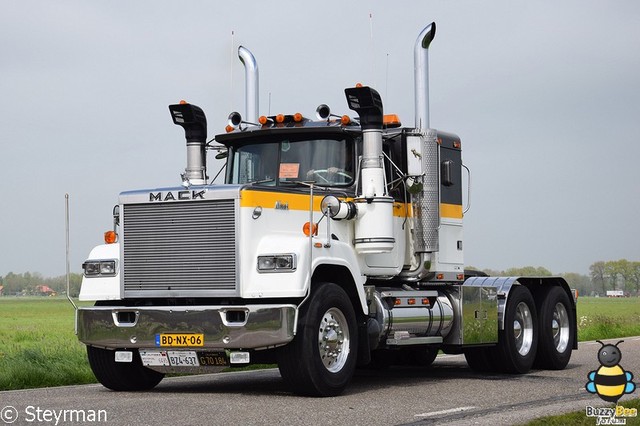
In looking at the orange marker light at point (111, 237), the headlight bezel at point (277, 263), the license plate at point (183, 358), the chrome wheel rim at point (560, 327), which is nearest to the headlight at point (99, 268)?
the orange marker light at point (111, 237)

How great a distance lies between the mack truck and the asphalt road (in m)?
0.47

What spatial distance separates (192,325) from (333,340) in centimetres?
156

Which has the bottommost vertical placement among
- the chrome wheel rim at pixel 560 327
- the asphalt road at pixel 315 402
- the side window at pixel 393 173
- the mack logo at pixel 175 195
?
the asphalt road at pixel 315 402

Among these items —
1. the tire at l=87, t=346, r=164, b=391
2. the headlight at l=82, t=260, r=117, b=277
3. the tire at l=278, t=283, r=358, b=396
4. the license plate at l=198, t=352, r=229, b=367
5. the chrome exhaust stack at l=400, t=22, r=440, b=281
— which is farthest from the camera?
the chrome exhaust stack at l=400, t=22, r=440, b=281

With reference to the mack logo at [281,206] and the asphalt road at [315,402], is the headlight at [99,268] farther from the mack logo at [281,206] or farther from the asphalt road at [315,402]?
the mack logo at [281,206]

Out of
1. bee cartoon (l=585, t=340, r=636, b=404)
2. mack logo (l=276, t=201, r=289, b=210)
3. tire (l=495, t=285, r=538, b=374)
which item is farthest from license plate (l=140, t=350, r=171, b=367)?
tire (l=495, t=285, r=538, b=374)

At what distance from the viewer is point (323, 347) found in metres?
12.2

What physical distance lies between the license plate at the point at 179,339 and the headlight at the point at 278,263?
96 cm

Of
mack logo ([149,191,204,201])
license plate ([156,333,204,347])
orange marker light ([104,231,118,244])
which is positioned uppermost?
mack logo ([149,191,204,201])

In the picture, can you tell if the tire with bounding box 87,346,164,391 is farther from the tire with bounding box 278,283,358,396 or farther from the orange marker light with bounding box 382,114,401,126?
the orange marker light with bounding box 382,114,401,126

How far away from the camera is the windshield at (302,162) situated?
45.3ft

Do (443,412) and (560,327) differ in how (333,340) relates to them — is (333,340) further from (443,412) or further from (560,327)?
→ (560,327)

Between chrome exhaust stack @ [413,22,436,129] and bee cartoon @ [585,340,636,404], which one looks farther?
chrome exhaust stack @ [413,22,436,129]

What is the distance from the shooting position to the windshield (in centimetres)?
1380
